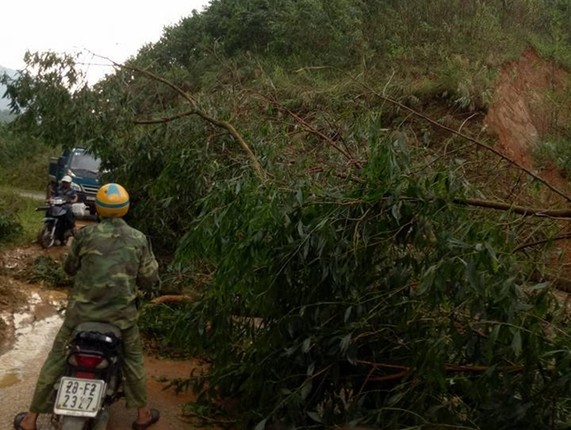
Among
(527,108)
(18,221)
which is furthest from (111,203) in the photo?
(527,108)

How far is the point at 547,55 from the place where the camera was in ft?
54.7

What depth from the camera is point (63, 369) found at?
4168 mm

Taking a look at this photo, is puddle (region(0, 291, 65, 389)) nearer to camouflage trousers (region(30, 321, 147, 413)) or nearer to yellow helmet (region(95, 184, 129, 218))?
camouflage trousers (region(30, 321, 147, 413))

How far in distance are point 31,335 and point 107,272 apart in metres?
2.65

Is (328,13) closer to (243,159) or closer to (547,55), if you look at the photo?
(547,55)

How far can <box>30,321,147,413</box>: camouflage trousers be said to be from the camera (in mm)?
4105

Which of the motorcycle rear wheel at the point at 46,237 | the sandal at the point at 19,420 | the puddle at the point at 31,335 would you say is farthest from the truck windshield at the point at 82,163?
the sandal at the point at 19,420

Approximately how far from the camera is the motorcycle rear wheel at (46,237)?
10.1 metres

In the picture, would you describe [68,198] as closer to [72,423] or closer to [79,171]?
[79,171]

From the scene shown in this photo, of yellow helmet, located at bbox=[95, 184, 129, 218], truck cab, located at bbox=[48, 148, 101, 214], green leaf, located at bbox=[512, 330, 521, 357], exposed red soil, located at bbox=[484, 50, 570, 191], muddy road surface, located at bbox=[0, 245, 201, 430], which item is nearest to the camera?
green leaf, located at bbox=[512, 330, 521, 357]

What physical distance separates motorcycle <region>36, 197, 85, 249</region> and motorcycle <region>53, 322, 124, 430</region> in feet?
20.9

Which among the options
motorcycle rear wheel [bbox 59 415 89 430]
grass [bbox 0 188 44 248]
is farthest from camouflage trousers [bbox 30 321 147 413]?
grass [bbox 0 188 44 248]

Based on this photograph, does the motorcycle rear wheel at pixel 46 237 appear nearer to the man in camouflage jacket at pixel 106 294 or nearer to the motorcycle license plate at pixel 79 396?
the man in camouflage jacket at pixel 106 294

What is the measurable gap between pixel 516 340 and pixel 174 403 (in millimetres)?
2998
